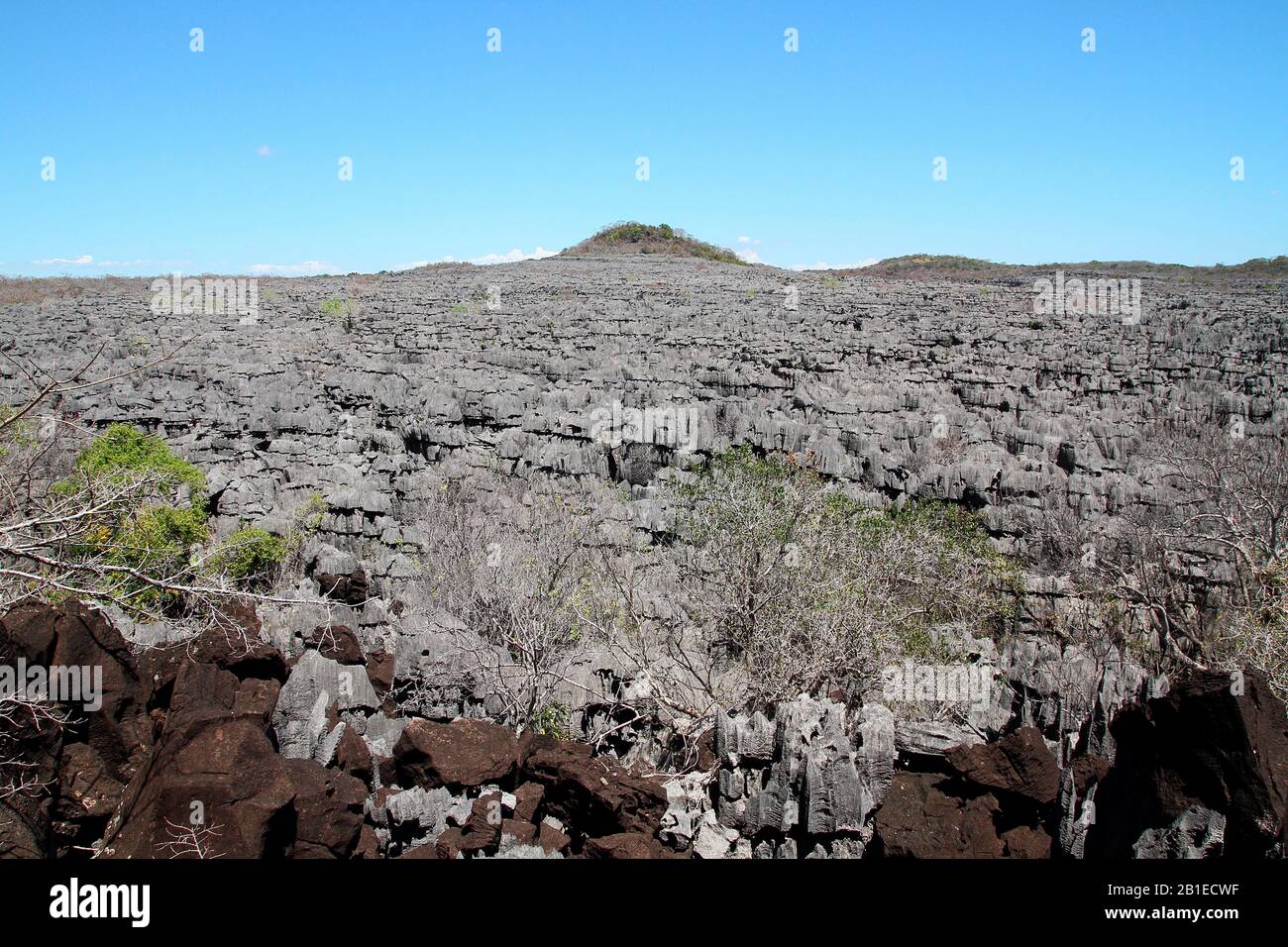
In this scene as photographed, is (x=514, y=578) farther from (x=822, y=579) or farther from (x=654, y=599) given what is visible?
(x=822, y=579)

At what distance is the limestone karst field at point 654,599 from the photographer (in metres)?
4.41

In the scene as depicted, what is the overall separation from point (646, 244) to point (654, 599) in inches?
2234

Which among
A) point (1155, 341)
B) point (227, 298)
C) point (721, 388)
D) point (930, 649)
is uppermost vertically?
point (227, 298)

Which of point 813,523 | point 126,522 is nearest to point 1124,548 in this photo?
point 813,523

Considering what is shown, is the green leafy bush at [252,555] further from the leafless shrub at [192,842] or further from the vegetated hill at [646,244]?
the vegetated hill at [646,244]

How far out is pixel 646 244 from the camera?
6166 centimetres

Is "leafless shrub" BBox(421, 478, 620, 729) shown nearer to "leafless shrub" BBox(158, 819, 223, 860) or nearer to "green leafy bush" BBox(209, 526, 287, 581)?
"green leafy bush" BBox(209, 526, 287, 581)

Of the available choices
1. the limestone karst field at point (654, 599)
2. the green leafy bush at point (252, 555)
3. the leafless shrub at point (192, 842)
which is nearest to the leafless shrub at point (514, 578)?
the limestone karst field at point (654, 599)

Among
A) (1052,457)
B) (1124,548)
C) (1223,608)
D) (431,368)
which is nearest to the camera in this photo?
(1223,608)

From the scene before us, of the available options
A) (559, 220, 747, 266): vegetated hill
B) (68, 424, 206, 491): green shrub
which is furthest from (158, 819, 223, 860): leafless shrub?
(559, 220, 747, 266): vegetated hill

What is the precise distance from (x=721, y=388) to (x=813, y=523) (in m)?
8.89

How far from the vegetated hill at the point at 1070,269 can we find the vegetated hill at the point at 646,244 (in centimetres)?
1208

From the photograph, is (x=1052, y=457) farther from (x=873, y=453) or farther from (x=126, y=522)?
(x=126, y=522)
